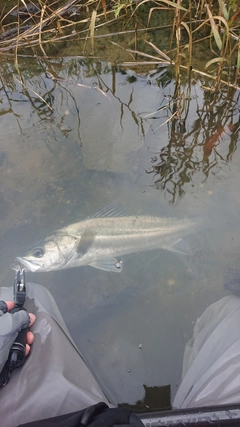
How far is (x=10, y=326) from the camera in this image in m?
2.08

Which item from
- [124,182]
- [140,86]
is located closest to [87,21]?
[140,86]

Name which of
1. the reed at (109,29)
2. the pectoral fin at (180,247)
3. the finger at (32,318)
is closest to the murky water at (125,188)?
the pectoral fin at (180,247)

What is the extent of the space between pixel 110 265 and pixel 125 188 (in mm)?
926

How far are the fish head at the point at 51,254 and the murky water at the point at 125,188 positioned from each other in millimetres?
137

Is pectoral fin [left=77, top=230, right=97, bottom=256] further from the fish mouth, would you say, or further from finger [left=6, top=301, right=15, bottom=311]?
finger [left=6, top=301, right=15, bottom=311]

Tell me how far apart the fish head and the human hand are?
24.5 inches

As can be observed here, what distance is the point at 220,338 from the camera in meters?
2.22

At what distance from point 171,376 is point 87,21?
5139 millimetres

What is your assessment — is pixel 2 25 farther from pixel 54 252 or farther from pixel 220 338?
pixel 220 338

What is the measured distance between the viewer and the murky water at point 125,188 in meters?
2.77

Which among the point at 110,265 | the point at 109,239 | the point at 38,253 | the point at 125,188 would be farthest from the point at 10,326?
the point at 125,188

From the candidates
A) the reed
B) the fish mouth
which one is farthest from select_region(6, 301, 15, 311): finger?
the reed

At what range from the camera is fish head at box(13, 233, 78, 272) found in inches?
116

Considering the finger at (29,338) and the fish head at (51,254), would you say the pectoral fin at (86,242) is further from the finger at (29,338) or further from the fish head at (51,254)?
the finger at (29,338)
